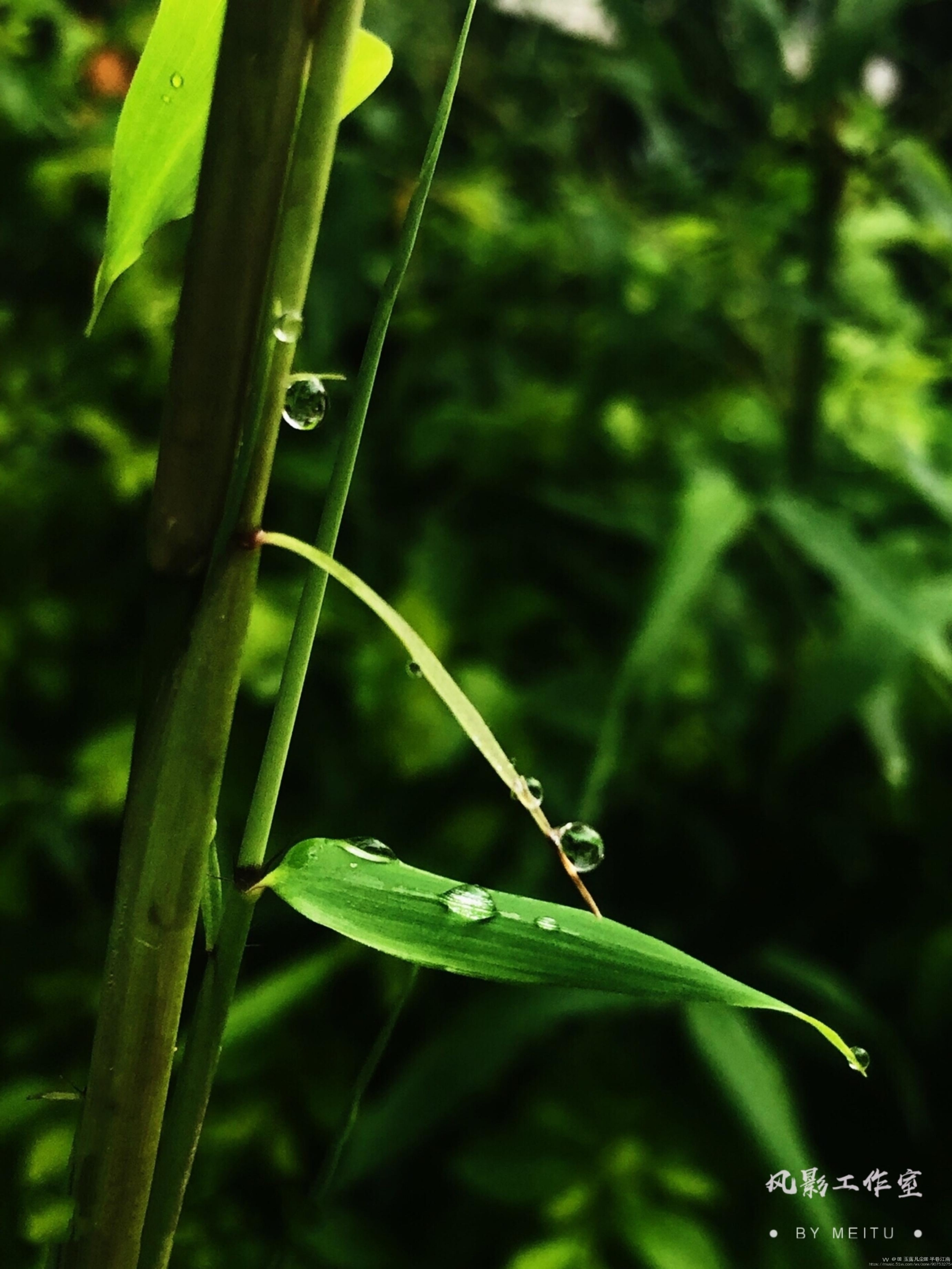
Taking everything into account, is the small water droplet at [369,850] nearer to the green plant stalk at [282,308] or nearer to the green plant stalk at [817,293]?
the green plant stalk at [282,308]

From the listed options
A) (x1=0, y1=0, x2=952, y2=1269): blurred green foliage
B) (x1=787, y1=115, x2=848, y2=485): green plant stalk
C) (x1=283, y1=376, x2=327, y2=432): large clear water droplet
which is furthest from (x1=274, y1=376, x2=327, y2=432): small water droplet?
(x1=787, y1=115, x2=848, y2=485): green plant stalk

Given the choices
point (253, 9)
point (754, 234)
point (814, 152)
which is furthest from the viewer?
point (754, 234)

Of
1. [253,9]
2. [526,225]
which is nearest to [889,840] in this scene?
[526,225]

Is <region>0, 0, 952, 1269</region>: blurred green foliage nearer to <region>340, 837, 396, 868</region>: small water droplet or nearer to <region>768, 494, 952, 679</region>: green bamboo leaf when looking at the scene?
<region>768, 494, 952, 679</region>: green bamboo leaf

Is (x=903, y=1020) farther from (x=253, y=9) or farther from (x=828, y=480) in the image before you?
(x=253, y=9)

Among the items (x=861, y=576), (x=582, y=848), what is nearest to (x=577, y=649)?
(x=861, y=576)

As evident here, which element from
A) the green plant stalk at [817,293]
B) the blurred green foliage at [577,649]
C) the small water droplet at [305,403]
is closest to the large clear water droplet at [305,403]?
the small water droplet at [305,403]
